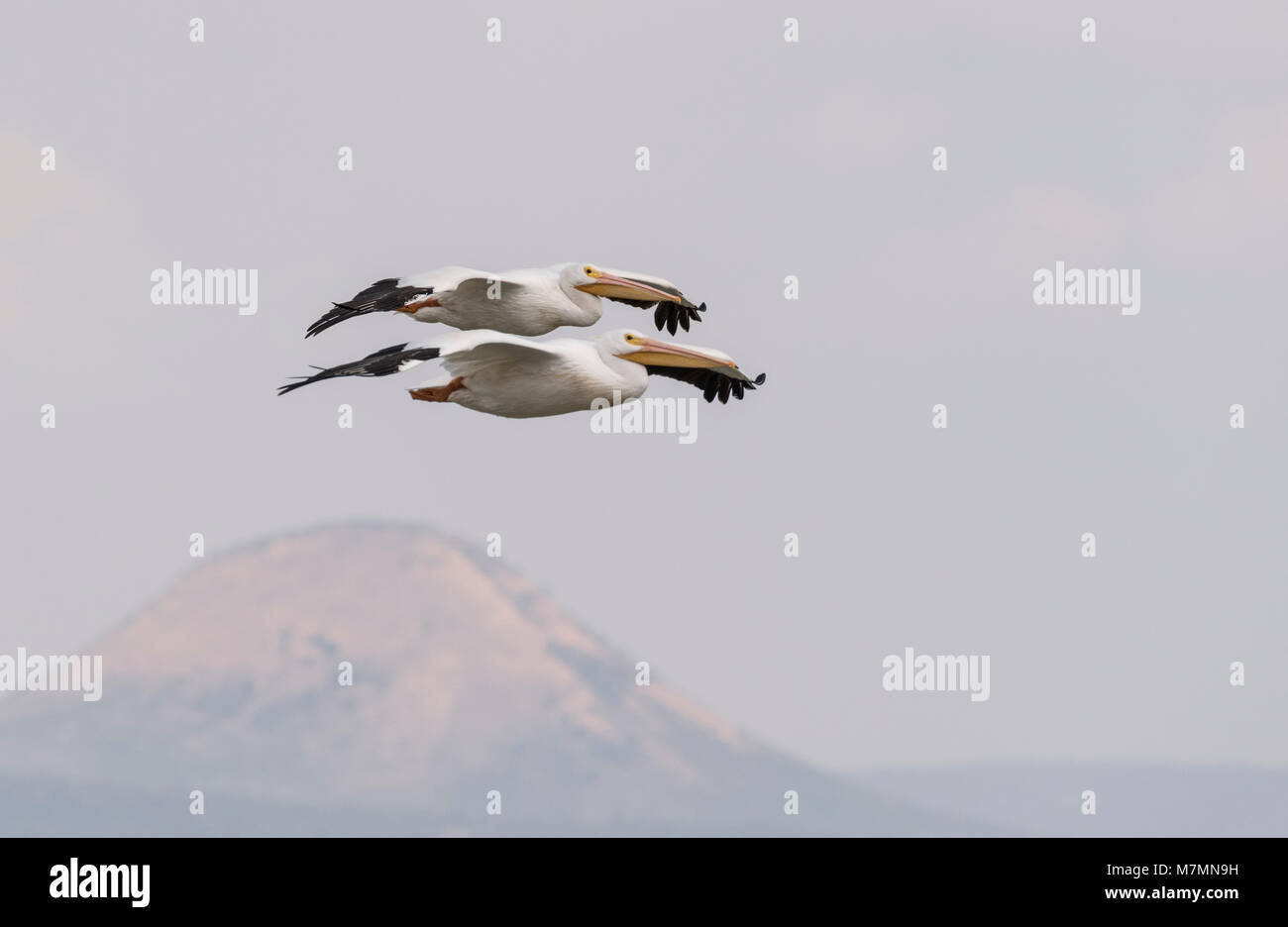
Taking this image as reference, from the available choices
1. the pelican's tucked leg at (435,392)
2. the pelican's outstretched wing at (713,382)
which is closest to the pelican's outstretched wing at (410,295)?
the pelican's tucked leg at (435,392)

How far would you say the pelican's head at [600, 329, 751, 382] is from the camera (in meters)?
21.8

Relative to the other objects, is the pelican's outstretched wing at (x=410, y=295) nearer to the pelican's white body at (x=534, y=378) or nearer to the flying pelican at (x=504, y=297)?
the flying pelican at (x=504, y=297)

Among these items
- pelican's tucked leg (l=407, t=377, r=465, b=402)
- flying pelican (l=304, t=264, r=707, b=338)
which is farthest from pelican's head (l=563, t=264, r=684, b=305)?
pelican's tucked leg (l=407, t=377, r=465, b=402)

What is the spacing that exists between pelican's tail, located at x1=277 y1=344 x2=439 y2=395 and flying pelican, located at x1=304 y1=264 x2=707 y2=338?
2.17 m

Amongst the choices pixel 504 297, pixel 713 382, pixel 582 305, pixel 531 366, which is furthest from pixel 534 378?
pixel 713 382

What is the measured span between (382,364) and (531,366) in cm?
197

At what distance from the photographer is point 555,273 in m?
23.0

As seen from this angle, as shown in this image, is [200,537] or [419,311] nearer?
[419,311]

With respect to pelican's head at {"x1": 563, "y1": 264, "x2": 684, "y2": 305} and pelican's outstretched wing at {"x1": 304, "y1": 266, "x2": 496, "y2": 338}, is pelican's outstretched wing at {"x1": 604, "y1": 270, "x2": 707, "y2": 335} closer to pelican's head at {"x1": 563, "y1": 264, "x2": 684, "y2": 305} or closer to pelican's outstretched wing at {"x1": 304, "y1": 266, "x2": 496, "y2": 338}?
pelican's head at {"x1": 563, "y1": 264, "x2": 684, "y2": 305}

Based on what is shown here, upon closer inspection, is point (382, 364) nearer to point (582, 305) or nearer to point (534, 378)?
point (534, 378)

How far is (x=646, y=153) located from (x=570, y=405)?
13.8 ft

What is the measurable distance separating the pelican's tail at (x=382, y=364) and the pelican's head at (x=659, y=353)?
2.85 metres
